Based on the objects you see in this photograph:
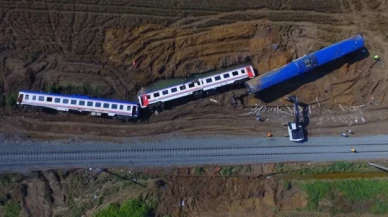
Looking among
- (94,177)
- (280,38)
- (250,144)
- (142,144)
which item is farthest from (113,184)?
(280,38)

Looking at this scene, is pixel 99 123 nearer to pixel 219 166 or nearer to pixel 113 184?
pixel 113 184

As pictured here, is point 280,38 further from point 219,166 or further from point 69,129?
point 69,129

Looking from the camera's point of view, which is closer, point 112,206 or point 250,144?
point 112,206

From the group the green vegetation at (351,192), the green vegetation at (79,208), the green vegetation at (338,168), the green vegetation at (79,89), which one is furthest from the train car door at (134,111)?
the green vegetation at (351,192)

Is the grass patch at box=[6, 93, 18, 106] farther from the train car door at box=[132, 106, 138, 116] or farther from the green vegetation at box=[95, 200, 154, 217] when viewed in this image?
the green vegetation at box=[95, 200, 154, 217]

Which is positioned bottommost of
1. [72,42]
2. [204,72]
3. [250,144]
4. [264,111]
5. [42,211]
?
[42,211]

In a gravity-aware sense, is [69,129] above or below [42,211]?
above
